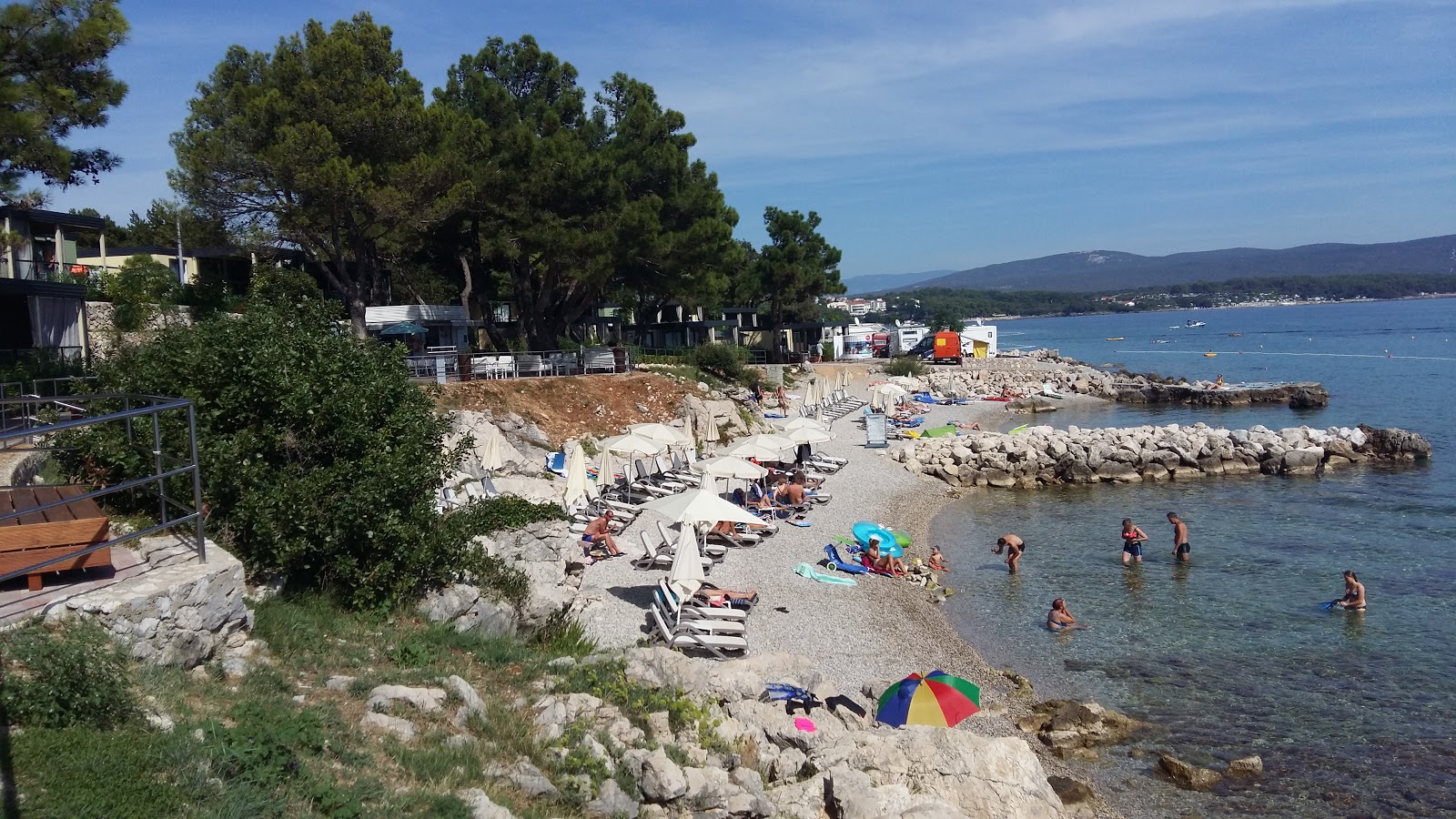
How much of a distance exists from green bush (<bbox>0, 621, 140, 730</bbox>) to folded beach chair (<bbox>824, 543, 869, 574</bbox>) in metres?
13.2

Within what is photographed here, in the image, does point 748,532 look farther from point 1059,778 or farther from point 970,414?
point 970,414

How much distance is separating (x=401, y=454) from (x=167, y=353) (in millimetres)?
2900

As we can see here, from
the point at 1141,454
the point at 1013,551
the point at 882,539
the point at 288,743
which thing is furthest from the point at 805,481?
the point at 288,743

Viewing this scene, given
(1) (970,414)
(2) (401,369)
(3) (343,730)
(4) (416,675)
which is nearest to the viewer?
(3) (343,730)

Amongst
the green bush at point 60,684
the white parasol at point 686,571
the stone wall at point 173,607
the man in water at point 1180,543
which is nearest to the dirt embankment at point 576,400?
the white parasol at point 686,571

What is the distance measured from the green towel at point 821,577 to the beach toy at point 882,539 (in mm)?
1453

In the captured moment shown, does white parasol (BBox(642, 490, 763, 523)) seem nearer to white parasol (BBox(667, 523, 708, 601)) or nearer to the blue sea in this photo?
white parasol (BBox(667, 523, 708, 601))

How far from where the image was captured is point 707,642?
508 inches

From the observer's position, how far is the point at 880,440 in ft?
112

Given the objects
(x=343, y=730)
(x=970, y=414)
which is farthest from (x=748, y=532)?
(x=970, y=414)

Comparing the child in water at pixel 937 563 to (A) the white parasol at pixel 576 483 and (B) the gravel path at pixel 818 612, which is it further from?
(A) the white parasol at pixel 576 483

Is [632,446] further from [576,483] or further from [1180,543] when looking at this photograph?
[1180,543]

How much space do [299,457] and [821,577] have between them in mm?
9680

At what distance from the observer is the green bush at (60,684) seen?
549cm
